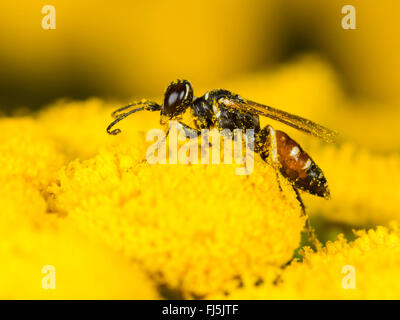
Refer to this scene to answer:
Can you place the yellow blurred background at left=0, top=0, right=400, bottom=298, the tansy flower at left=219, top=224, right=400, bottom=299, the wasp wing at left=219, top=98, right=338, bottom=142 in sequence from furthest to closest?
the yellow blurred background at left=0, top=0, right=400, bottom=298, the wasp wing at left=219, top=98, right=338, bottom=142, the tansy flower at left=219, top=224, right=400, bottom=299

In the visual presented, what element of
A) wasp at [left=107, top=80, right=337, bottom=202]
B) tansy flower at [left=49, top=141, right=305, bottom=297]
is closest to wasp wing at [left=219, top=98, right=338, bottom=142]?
wasp at [left=107, top=80, right=337, bottom=202]

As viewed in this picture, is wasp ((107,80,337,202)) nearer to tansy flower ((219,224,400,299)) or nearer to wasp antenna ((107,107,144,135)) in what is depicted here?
wasp antenna ((107,107,144,135))

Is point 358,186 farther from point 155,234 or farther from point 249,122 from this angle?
point 155,234

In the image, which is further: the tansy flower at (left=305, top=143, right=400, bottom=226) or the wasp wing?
the tansy flower at (left=305, top=143, right=400, bottom=226)

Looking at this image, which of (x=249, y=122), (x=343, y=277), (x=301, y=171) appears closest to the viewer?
(x=343, y=277)

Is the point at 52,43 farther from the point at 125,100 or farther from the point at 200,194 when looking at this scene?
the point at 200,194

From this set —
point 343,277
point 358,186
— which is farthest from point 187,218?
point 358,186
